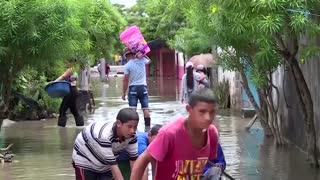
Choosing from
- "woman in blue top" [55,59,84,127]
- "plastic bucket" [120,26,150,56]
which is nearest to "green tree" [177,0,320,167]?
"plastic bucket" [120,26,150,56]

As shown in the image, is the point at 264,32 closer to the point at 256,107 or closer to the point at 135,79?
the point at 256,107

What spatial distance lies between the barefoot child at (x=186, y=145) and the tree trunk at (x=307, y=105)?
4908 millimetres

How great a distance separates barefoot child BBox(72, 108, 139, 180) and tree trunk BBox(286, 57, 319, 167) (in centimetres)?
396

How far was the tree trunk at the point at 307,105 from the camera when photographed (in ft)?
30.0

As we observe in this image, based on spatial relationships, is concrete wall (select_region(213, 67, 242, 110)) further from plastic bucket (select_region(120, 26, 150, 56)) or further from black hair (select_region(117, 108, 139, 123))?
black hair (select_region(117, 108, 139, 123))

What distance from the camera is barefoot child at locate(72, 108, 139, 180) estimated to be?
5.22 meters

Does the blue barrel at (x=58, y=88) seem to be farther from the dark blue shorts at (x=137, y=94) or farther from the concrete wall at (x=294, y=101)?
the concrete wall at (x=294, y=101)

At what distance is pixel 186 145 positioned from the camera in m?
4.21

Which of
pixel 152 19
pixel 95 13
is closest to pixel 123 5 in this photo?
pixel 152 19

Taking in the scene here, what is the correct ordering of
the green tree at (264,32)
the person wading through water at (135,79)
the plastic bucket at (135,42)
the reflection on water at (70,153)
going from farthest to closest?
the plastic bucket at (135,42) → the person wading through water at (135,79) → the reflection on water at (70,153) → the green tree at (264,32)

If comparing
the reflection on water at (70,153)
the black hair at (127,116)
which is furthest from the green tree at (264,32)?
the black hair at (127,116)

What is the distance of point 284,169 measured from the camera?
9.45 meters

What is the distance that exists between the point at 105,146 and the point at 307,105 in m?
4.67

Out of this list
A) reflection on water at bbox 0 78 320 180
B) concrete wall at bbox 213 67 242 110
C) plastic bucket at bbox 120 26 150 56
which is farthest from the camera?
concrete wall at bbox 213 67 242 110
